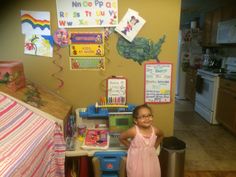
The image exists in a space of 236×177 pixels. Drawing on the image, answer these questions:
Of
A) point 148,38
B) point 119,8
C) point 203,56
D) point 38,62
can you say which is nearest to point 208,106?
point 203,56

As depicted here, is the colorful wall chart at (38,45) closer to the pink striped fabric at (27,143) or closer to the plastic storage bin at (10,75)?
the plastic storage bin at (10,75)

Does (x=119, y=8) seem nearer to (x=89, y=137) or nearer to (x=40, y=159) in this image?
(x=89, y=137)

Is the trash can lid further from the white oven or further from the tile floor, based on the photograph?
the white oven

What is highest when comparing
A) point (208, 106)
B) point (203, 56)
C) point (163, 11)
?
point (163, 11)

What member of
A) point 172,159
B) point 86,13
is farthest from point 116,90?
point 172,159

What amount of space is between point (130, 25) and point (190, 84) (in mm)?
3716

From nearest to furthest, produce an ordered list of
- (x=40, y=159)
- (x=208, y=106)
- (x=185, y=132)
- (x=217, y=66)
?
(x=40, y=159) → (x=185, y=132) → (x=208, y=106) → (x=217, y=66)

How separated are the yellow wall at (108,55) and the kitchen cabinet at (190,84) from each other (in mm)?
3120

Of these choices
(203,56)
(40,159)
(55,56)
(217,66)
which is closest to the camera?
(40,159)

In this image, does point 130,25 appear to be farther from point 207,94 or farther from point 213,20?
point 213,20

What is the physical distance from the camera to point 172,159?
2.02 m

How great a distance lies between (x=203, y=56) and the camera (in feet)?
17.0

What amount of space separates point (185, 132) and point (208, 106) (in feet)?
2.71

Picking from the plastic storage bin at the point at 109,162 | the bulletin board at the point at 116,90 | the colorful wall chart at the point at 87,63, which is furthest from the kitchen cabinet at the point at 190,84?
the plastic storage bin at the point at 109,162
